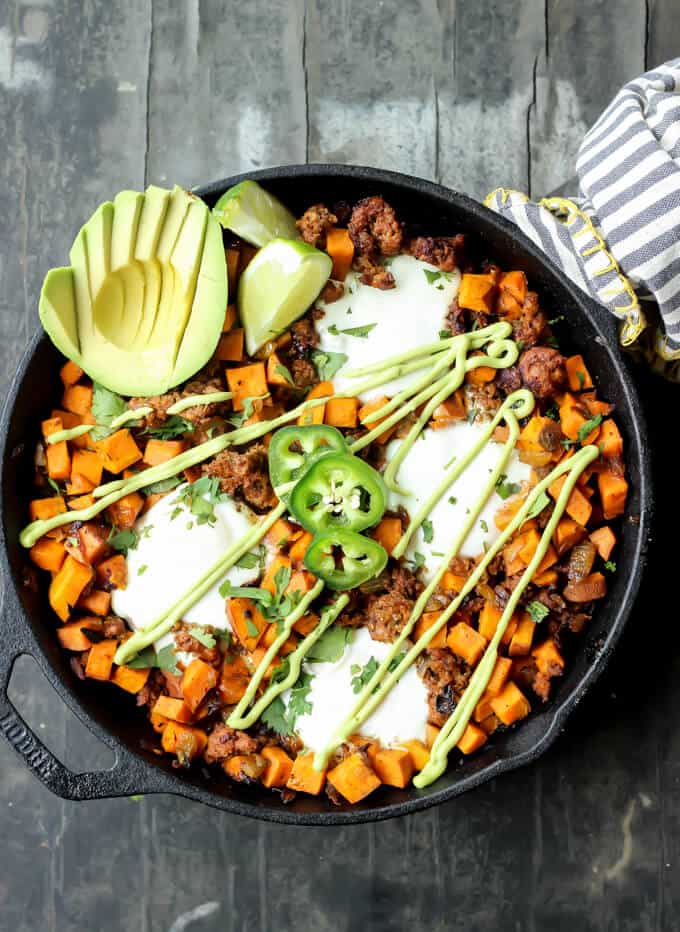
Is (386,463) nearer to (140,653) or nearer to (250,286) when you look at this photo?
(250,286)

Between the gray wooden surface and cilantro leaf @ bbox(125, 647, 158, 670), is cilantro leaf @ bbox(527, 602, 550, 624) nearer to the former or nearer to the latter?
the gray wooden surface

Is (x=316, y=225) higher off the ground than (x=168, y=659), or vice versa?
(x=316, y=225)

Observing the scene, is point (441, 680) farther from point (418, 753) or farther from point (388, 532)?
point (388, 532)

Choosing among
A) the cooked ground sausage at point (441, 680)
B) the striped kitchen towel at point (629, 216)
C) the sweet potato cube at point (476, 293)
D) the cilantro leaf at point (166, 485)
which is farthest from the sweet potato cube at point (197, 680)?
the striped kitchen towel at point (629, 216)

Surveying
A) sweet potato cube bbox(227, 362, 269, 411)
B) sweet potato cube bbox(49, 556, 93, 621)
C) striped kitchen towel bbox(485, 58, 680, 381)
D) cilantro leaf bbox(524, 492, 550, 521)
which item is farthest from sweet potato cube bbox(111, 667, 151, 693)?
striped kitchen towel bbox(485, 58, 680, 381)

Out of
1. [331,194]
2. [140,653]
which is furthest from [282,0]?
[140,653]

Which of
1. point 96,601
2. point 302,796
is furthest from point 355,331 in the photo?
point 302,796

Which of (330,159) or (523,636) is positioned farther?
(330,159)
